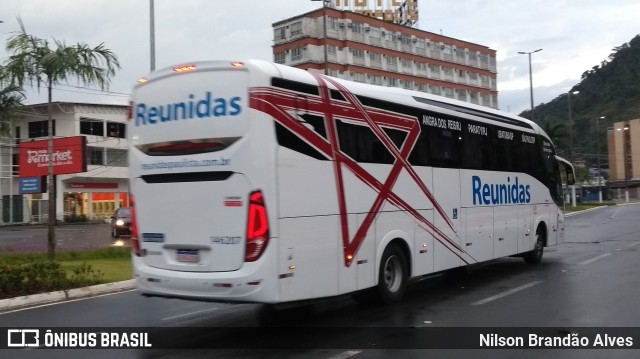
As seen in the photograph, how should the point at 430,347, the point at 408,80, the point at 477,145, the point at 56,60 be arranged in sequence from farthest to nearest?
the point at 408,80, the point at 56,60, the point at 477,145, the point at 430,347

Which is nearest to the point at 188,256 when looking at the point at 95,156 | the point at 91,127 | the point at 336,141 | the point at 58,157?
the point at 336,141

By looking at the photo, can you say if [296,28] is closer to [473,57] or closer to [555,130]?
[555,130]

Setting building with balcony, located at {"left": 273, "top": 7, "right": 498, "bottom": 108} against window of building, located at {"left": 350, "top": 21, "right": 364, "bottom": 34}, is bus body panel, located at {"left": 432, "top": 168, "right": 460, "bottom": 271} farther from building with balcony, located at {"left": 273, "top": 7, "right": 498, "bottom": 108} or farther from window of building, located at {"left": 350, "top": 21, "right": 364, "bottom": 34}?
window of building, located at {"left": 350, "top": 21, "right": 364, "bottom": 34}

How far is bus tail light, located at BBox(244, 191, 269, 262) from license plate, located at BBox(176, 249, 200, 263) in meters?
0.84

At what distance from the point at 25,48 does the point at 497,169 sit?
11749 mm

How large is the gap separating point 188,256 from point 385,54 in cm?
7391

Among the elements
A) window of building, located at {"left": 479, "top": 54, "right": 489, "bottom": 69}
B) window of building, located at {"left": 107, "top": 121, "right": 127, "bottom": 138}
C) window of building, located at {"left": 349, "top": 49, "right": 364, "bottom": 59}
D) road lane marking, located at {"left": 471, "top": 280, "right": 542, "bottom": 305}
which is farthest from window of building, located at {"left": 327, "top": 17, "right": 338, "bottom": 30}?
road lane marking, located at {"left": 471, "top": 280, "right": 542, "bottom": 305}

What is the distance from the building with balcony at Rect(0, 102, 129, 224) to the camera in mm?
54219

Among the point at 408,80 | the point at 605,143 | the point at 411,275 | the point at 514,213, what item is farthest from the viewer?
the point at 605,143

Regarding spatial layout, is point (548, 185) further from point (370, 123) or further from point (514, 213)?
point (370, 123)

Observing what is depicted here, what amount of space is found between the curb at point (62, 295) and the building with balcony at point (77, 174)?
4385 cm

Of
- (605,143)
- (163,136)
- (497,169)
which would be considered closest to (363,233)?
(163,136)

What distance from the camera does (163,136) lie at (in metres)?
7.96

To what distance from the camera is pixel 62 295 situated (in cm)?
1148
